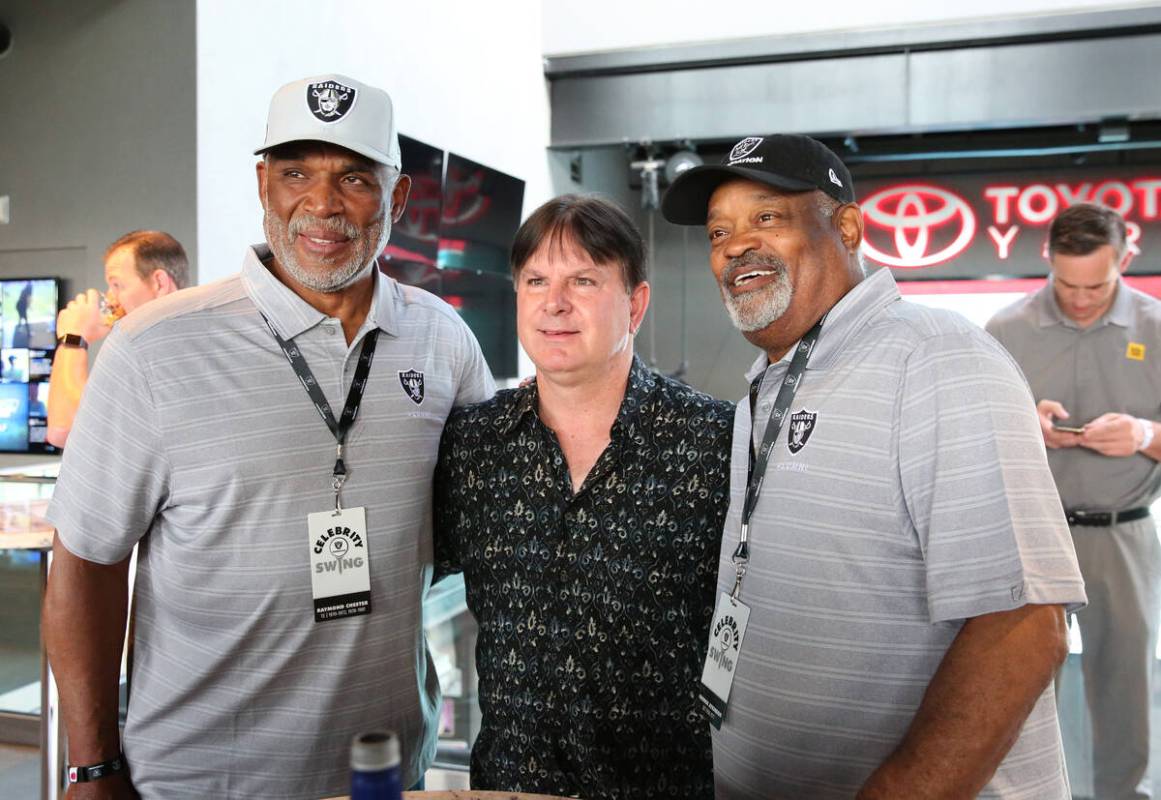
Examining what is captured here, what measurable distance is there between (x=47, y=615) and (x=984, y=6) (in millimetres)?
6502

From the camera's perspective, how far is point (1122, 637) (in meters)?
3.39

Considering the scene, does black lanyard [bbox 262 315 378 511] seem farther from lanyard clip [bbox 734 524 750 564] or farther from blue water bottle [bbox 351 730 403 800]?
blue water bottle [bbox 351 730 403 800]

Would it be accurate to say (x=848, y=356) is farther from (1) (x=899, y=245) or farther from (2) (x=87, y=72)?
(1) (x=899, y=245)

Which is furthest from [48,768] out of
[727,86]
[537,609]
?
[727,86]

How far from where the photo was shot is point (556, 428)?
1888mm

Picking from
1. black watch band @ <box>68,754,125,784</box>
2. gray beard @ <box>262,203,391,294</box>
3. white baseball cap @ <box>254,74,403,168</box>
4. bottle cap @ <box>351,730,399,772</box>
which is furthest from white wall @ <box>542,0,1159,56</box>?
bottle cap @ <box>351,730,399,772</box>

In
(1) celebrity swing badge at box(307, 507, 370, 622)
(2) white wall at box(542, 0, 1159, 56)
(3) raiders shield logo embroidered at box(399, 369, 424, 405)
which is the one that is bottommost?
(1) celebrity swing badge at box(307, 507, 370, 622)

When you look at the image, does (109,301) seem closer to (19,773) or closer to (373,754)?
(19,773)

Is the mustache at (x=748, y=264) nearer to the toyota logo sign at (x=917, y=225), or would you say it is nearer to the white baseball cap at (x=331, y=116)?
the white baseball cap at (x=331, y=116)

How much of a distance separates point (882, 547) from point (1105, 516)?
7.92 feet

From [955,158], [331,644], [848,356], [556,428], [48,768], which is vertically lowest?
[48,768]

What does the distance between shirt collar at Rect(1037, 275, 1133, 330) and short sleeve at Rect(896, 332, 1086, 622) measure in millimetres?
2435

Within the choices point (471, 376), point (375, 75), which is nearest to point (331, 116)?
point (471, 376)

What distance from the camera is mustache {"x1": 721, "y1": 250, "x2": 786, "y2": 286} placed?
162 centimetres
